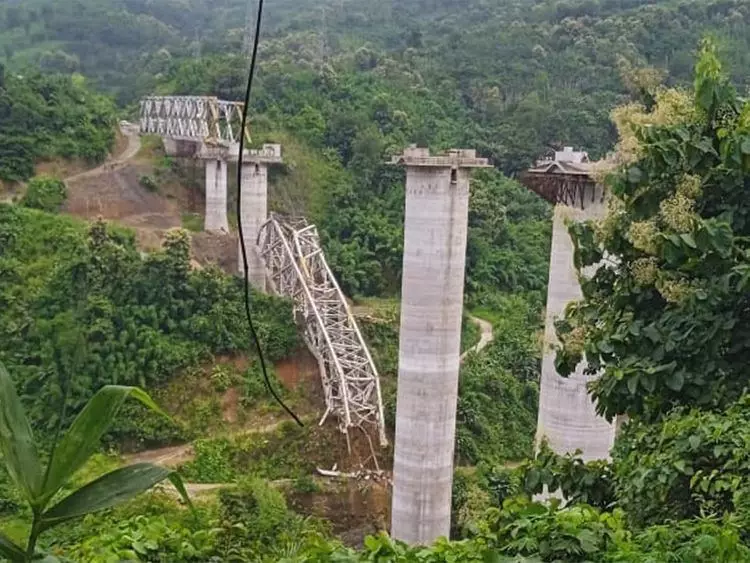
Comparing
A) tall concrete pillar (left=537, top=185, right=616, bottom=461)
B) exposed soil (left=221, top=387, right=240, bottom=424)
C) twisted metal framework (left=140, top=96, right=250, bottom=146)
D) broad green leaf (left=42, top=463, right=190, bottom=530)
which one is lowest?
exposed soil (left=221, top=387, right=240, bottom=424)

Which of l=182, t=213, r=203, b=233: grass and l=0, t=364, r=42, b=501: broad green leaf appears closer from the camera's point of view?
l=0, t=364, r=42, b=501: broad green leaf

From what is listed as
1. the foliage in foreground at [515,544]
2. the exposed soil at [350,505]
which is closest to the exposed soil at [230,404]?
the exposed soil at [350,505]

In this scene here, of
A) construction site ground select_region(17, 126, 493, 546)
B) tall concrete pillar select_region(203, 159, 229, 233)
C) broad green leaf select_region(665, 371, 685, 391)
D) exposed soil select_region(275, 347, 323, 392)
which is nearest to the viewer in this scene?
broad green leaf select_region(665, 371, 685, 391)

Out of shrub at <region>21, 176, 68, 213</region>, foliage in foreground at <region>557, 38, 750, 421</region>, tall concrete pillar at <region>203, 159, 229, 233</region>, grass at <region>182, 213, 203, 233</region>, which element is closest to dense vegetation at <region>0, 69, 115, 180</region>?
shrub at <region>21, 176, 68, 213</region>

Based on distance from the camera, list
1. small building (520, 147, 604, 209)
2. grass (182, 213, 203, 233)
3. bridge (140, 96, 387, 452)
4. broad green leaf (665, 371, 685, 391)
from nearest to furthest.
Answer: broad green leaf (665, 371, 685, 391) → small building (520, 147, 604, 209) → bridge (140, 96, 387, 452) → grass (182, 213, 203, 233)

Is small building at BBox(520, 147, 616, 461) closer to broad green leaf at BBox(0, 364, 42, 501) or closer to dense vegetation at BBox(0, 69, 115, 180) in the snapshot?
broad green leaf at BBox(0, 364, 42, 501)

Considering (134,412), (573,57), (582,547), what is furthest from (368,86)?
(582,547)

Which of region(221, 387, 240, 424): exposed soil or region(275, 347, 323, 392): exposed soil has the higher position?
region(275, 347, 323, 392): exposed soil

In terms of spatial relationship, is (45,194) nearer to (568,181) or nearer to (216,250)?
(216,250)
